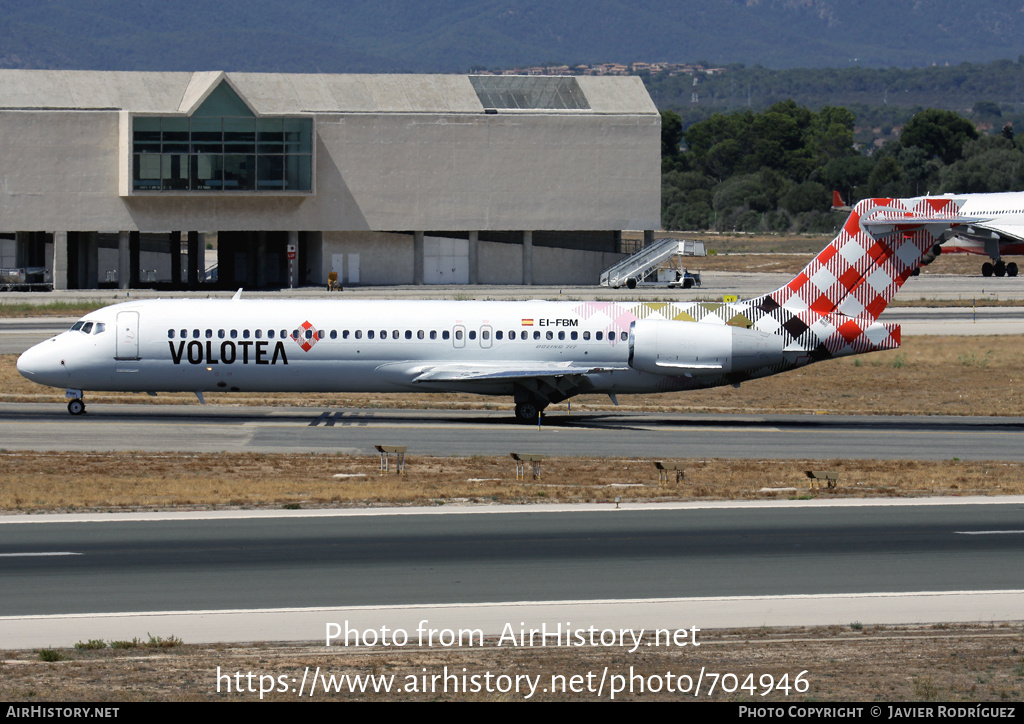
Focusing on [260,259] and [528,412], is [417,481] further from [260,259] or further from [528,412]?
[260,259]

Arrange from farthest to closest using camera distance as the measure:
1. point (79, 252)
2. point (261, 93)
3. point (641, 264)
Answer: point (641, 264), point (79, 252), point (261, 93)

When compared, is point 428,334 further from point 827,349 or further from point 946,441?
point 946,441

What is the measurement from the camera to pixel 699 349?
1588 inches

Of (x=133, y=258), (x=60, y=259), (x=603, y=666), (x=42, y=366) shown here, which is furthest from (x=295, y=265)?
(x=603, y=666)

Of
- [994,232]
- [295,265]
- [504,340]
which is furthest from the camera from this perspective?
[994,232]

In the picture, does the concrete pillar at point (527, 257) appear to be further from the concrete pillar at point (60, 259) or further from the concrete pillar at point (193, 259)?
the concrete pillar at point (60, 259)

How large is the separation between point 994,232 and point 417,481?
3033 inches

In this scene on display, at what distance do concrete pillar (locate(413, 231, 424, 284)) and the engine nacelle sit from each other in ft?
188

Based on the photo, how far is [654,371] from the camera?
4059 cm

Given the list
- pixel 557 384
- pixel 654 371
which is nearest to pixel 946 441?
pixel 654 371

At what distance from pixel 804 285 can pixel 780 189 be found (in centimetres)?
15865

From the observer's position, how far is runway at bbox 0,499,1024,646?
18.9 m

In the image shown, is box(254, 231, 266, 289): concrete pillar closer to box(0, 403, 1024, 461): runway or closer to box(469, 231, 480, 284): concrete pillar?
box(469, 231, 480, 284): concrete pillar

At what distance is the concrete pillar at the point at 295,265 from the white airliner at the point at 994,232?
3704cm
